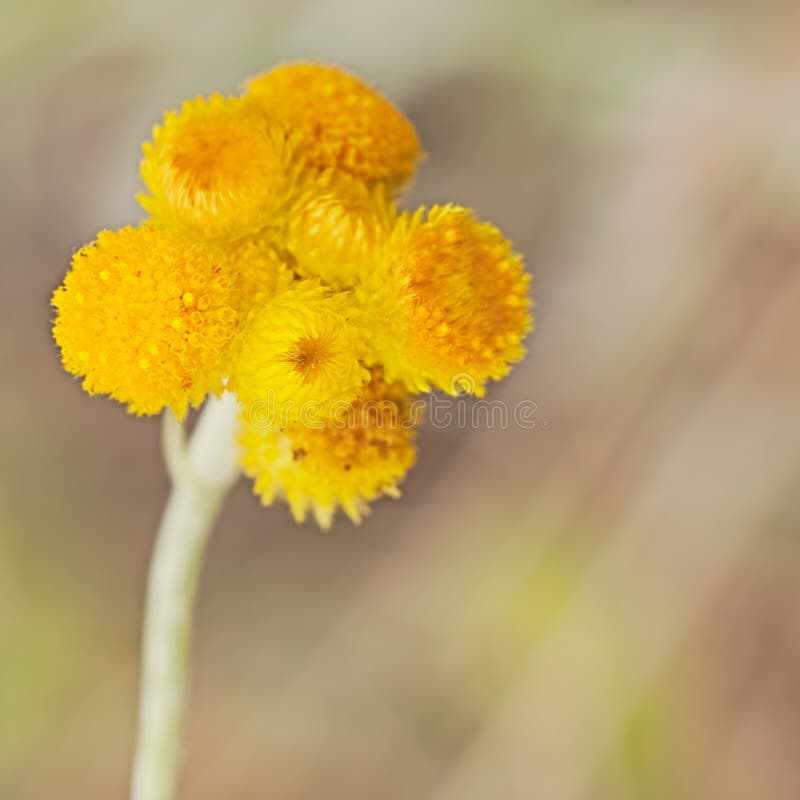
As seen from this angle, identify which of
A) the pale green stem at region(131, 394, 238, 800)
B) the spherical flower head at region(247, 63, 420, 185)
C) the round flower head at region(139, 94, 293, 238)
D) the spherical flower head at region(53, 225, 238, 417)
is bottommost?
the pale green stem at region(131, 394, 238, 800)

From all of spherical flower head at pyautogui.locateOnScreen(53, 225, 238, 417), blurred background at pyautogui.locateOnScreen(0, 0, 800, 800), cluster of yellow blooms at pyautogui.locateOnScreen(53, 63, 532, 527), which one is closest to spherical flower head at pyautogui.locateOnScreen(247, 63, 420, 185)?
cluster of yellow blooms at pyautogui.locateOnScreen(53, 63, 532, 527)

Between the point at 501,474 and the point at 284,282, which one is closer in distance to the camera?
the point at 284,282

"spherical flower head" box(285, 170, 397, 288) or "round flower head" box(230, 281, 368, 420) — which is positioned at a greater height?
"spherical flower head" box(285, 170, 397, 288)

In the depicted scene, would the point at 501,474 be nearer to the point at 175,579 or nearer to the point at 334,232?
the point at 175,579

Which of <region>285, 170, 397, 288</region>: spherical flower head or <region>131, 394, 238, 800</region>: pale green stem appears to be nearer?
<region>285, 170, 397, 288</region>: spherical flower head

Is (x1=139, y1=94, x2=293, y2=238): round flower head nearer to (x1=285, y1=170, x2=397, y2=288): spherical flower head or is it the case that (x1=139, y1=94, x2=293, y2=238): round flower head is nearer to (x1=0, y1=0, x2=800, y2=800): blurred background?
(x1=285, y1=170, x2=397, y2=288): spherical flower head

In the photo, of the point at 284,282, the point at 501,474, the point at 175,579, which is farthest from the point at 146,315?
the point at 501,474

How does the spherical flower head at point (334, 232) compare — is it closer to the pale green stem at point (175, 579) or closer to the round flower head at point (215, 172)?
the round flower head at point (215, 172)
